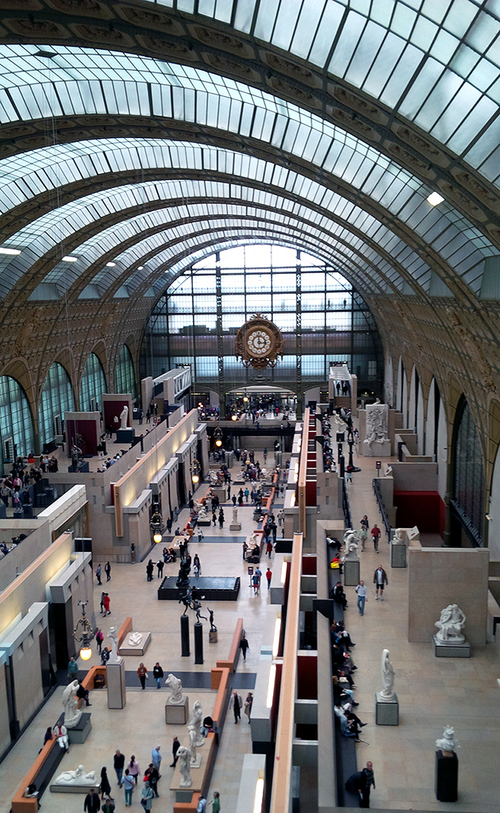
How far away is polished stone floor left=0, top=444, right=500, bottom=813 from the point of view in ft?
45.2

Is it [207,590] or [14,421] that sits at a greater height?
[14,421]

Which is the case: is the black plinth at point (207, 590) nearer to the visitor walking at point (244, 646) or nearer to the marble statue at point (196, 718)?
the visitor walking at point (244, 646)

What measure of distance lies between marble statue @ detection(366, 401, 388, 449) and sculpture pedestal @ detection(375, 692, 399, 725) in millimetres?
24435

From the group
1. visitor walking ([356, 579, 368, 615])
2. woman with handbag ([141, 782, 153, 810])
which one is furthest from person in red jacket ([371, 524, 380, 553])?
woman with handbag ([141, 782, 153, 810])

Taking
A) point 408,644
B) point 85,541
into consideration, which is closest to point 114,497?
point 85,541

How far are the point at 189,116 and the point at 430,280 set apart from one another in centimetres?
1144

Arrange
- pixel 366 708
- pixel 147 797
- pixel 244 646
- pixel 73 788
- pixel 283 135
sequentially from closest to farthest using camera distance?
1. pixel 366 708
2. pixel 147 797
3. pixel 73 788
4. pixel 283 135
5. pixel 244 646

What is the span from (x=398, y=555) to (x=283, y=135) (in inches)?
542

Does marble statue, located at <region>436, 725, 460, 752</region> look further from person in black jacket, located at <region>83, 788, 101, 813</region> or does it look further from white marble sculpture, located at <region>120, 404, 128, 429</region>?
white marble sculpture, located at <region>120, 404, 128, 429</region>

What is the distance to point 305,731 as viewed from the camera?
16688 mm

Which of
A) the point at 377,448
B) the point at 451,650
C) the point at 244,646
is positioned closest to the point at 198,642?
the point at 244,646

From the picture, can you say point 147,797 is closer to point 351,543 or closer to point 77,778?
point 77,778

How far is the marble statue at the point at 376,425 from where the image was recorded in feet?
127

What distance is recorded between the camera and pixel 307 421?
156 ft
